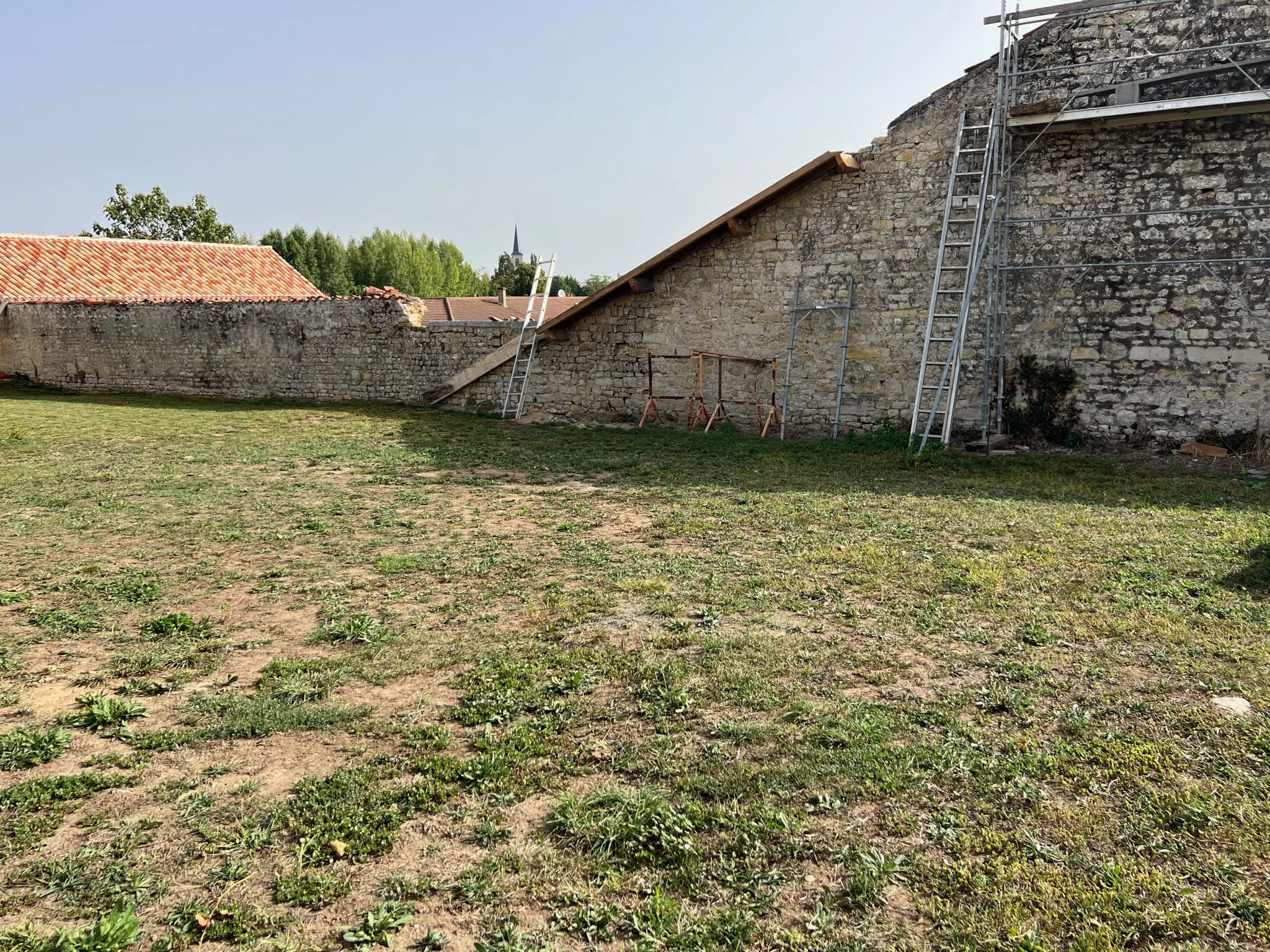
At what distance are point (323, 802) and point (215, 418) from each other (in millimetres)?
12489

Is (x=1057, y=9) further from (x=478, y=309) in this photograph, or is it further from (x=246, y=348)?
(x=478, y=309)

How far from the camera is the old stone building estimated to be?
902cm

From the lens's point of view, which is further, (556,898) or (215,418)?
(215,418)

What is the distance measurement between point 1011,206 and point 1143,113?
1586mm

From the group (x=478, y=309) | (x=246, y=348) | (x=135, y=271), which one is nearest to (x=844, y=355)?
(x=246, y=348)

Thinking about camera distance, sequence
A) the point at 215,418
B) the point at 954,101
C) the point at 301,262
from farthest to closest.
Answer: the point at 301,262 < the point at 215,418 < the point at 954,101

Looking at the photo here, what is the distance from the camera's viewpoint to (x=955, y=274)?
10.4 meters

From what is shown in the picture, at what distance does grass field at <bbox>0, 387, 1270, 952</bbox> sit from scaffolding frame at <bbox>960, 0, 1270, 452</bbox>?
3.70m

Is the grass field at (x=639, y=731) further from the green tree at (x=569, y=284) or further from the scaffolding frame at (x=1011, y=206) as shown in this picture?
the green tree at (x=569, y=284)

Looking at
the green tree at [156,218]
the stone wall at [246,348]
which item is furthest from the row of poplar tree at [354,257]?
the stone wall at [246,348]

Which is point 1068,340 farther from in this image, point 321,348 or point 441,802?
point 321,348

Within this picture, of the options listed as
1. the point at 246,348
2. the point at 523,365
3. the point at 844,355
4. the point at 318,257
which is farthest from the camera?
the point at 318,257

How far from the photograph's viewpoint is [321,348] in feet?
53.0

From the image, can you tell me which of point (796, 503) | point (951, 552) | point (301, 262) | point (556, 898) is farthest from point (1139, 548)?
point (301, 262)
